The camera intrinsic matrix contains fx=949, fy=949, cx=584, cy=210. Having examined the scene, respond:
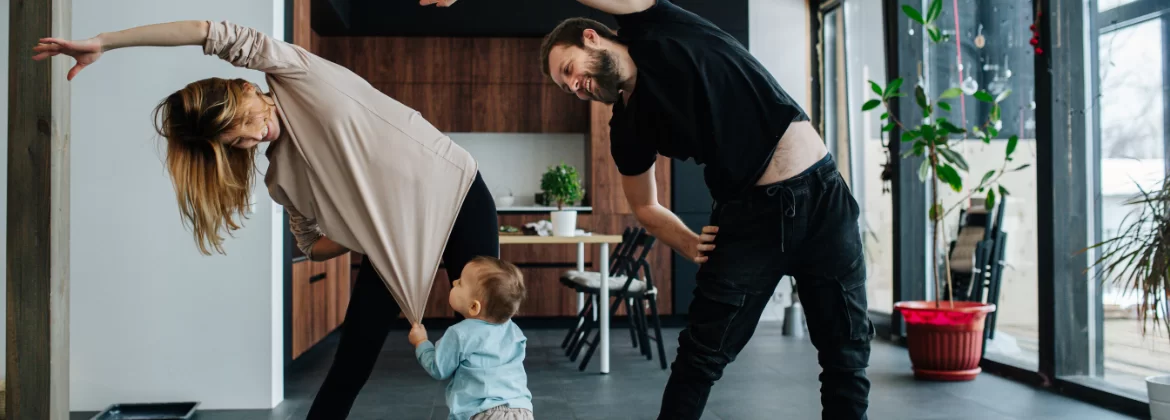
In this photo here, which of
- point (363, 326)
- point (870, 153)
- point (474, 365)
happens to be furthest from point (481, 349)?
point (870, 153)

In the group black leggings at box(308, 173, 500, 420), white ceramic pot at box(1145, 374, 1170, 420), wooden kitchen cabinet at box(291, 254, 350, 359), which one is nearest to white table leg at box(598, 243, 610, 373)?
wooden kitchen cabinet at box(291, 254, 350, 359)

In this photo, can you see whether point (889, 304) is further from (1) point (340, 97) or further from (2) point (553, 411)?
(1) point (340, 97)

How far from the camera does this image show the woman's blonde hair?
6.23 ft

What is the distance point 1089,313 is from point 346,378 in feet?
10.3

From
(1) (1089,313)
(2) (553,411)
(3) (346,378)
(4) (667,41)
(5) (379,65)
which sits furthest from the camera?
(5) (379,65)

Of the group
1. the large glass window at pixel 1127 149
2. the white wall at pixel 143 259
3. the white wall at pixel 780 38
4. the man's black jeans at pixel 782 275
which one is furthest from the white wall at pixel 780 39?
the man's black jeans at pixel 782 275

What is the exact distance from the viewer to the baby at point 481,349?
2.07m

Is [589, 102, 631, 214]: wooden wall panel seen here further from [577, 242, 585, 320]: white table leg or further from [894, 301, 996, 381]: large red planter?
[894, 301, 996, 381]: large red planter

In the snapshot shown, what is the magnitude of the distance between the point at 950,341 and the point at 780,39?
3.31 m

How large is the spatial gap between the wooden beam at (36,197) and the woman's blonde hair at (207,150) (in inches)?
24.9

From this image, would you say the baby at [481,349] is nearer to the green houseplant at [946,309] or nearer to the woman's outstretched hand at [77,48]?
the woman's outstretched hand at [77,48]

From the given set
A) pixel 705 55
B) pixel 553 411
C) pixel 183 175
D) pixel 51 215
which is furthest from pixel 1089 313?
pixel 51 215

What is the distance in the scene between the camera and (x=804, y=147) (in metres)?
1.98

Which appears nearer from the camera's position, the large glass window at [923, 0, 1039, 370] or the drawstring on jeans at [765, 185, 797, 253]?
the drawstring on jeans at [765, 185, 797, 253]
